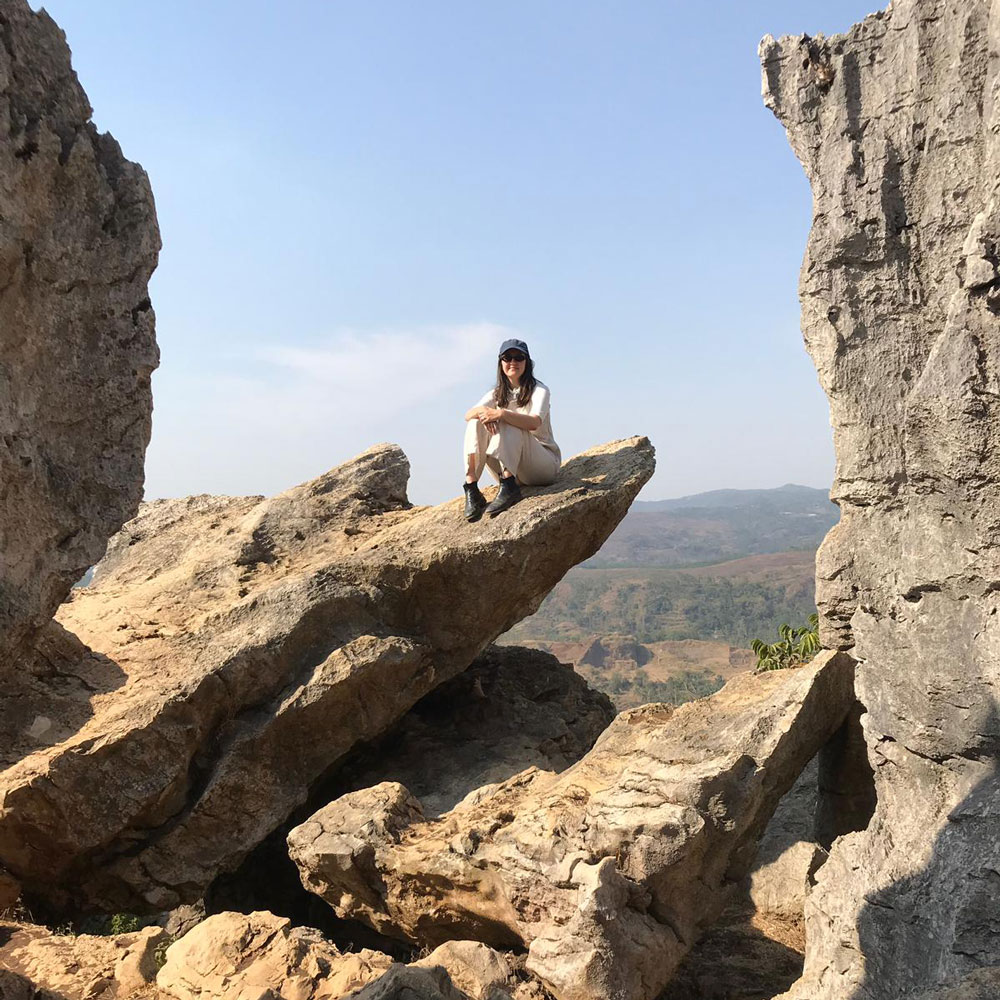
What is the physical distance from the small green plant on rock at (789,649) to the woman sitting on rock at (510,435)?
3391 mm

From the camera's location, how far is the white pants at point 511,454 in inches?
376

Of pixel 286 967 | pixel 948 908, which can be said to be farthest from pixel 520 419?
pixel 948 908

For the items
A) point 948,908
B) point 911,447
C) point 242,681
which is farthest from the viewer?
point 242,681

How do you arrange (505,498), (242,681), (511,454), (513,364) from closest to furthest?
(242,681) → (513,364) → (511,454) → (505,498)

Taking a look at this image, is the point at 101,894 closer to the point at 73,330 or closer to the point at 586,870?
the point at 586,870

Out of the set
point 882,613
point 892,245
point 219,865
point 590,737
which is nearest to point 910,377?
point 892,245

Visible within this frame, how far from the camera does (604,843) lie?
7.05 m

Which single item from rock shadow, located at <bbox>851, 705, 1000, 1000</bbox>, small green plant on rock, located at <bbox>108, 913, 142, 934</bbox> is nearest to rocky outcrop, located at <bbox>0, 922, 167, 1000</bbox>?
small green plant on rock, located at <bbox>108, 913, 142, 934</bbox>

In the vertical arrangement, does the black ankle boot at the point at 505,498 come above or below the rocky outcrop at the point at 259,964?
above

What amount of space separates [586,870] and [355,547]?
5.13 m

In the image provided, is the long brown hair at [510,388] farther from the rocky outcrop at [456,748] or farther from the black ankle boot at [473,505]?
the rocky outcrop at [456,748]

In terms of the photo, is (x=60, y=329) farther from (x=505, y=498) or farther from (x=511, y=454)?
(x=505, y=498)

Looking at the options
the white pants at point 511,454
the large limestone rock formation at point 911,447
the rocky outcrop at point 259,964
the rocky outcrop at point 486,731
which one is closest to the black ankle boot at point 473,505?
the white pants at point 511,454

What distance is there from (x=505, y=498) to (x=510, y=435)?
28.1 inches
